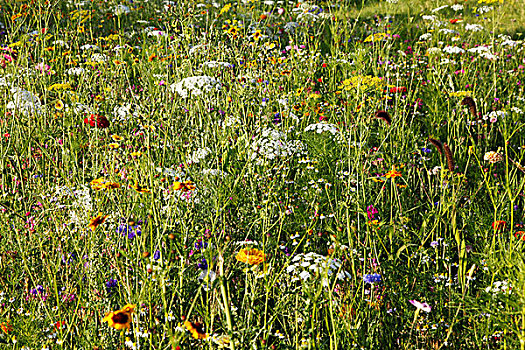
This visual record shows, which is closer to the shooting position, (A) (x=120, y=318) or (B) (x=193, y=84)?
(A) (x=120, y=318)

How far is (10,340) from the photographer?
1.79 metres

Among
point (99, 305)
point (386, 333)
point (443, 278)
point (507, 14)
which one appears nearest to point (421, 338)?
point (386, 333)

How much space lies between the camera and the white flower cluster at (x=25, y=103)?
278 centimetres

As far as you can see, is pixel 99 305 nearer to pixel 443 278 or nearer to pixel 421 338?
pixel 421 338

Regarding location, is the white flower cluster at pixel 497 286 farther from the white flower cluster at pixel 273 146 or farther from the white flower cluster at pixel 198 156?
the white flower cluster at pixel 198 156

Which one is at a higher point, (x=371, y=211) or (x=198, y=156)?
→ (x=198, y=156)

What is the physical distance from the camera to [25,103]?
2893mm

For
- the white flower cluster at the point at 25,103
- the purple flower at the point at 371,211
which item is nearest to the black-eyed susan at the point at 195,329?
the purple flower at the point at 371,211

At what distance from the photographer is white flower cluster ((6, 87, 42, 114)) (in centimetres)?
278

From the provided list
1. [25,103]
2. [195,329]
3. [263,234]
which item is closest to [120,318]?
[195,329]

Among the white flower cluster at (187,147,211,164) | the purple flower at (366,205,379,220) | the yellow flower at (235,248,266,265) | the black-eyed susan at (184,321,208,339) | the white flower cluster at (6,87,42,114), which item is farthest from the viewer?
the white flower cluster at (6,87,42,114)

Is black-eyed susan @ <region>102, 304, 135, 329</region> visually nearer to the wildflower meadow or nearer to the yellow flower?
the wildflower meadow

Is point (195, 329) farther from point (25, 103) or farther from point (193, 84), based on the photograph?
point (25, 103)

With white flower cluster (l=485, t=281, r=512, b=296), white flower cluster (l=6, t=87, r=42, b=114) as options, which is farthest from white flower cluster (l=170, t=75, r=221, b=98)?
white flower cluster (l=485, t=281, r=512, b=296)
